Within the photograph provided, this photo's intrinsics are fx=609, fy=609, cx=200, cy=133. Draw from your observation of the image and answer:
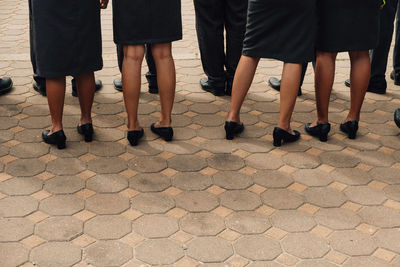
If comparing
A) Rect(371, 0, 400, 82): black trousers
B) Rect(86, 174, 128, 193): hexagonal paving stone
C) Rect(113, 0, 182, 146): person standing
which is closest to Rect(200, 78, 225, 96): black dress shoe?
Rect(113, 0, 182, 146): person standing

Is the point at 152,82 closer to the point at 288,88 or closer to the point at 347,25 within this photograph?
the point at 288,88

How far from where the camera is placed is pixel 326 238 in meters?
3.26

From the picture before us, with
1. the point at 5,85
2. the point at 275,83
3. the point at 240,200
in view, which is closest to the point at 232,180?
the point at 240,200

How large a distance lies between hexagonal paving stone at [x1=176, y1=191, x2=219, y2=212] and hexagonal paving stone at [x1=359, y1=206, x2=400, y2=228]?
2.84ft

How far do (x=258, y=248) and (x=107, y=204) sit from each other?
96cm

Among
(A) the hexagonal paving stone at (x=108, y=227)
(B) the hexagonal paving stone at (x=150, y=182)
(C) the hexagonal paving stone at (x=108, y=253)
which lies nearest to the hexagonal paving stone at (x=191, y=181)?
(B) the hexagonal paving stone at (x=150, y=182)

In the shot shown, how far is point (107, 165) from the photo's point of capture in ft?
13.3

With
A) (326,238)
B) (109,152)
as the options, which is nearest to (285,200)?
(326,238)

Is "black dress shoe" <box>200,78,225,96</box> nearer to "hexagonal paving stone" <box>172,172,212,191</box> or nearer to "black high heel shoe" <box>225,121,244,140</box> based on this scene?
"black high heel shoe" <box>225,121,244,140</box>

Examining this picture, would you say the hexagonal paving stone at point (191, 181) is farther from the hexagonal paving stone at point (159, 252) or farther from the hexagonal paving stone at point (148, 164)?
the hexagonal paving stone at point (159, 252)

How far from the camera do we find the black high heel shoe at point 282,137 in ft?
14.2

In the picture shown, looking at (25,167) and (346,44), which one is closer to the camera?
(25,167)

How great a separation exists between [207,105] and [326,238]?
2123 millimetres

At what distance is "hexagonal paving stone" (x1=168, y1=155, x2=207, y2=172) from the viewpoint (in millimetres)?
4031
